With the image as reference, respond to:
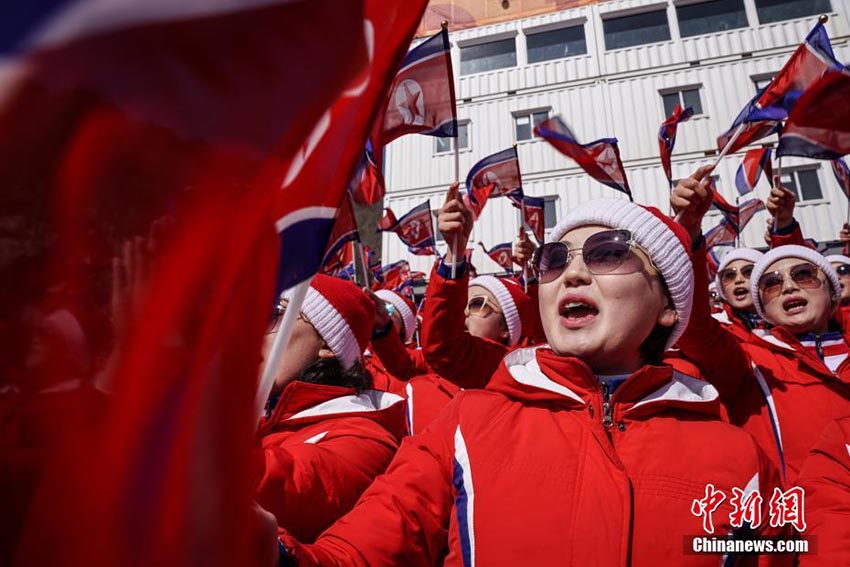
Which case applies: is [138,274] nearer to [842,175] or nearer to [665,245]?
Result: [665,245]

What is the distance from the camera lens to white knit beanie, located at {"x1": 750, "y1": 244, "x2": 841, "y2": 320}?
3762 mm

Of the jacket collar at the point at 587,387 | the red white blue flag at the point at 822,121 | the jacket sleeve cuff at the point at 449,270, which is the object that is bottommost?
the jacket collar at the point at 587,387

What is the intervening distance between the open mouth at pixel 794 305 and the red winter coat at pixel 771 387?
742 millimetres

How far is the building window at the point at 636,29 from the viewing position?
664 inches

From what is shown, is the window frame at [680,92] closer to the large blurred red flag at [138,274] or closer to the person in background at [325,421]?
the person in background at [325,421]

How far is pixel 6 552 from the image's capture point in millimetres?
615

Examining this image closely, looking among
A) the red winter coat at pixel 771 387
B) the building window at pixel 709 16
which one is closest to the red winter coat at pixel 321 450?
the red winter coat at pixel 771 387

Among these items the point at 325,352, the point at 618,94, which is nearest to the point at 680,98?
the point at 618,94

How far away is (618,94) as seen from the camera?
1634cm

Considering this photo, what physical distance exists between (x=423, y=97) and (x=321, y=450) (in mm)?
2024

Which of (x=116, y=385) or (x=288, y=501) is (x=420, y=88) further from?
(x=116, y=385)

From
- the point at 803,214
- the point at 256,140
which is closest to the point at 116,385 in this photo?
the point at 256,140

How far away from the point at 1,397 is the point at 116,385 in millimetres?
118

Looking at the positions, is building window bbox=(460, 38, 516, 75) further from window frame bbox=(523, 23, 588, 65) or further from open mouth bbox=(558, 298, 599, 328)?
open mouth bbox=(558, 298, 599, 328)
